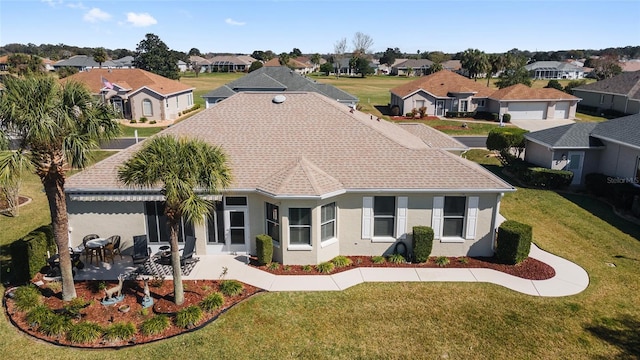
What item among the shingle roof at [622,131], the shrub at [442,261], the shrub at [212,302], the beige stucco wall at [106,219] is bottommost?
the shrub at [442,261]

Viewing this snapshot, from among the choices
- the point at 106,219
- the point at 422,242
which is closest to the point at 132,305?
the point at 106,219

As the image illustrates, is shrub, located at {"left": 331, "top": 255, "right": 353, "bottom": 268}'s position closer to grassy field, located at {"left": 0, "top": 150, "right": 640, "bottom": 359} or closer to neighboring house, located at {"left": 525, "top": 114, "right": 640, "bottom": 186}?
grassy field, located at {"left": 0, "top": 150, "right": 640, "bottom": 359}

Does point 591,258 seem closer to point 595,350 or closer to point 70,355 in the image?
point 595,350

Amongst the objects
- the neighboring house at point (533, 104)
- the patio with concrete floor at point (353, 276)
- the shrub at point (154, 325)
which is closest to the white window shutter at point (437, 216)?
the patio with concrete floor at point (353, 276)

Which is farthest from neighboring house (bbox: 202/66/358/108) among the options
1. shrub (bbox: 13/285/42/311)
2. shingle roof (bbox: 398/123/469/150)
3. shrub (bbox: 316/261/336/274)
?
shrub (bbox: 13/285/42/311)

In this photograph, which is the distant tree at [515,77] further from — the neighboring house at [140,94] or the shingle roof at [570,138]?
the neighboring house at [140,94]

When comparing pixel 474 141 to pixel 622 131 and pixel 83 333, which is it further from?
pixel 83 333

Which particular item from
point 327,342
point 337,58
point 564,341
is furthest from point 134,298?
point 337,58
